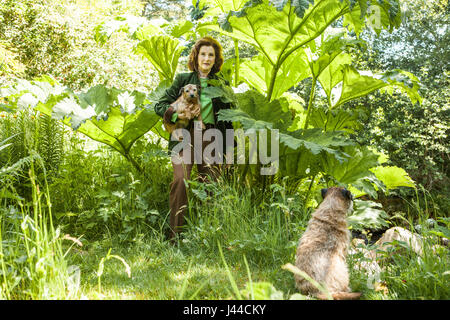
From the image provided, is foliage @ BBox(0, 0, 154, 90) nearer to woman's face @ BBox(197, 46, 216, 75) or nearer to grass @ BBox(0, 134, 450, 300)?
grass @ BBox(0, 134, 450, 300)

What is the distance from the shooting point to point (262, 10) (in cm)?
317

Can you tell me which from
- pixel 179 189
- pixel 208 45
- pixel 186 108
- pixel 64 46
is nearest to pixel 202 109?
pixel 186 108

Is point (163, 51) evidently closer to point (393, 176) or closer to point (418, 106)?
point (393, 176)

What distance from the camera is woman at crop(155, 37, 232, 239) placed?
3254 millimetres

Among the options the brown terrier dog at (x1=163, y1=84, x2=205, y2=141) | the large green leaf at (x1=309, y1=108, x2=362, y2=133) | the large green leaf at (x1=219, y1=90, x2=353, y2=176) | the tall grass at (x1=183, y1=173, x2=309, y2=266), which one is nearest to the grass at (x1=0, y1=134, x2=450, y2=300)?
the tall grass at (x1=183, y1=173, x2=309, y2=266)

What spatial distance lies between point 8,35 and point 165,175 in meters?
8.78

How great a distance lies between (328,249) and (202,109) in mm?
1785

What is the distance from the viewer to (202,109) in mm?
3350

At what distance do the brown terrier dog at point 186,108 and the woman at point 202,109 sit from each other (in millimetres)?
51

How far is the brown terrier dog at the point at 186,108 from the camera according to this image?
10.6ft

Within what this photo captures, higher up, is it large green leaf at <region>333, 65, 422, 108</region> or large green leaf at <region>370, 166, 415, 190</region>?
large green leaf at <region>333, 65, 422, 108</region>

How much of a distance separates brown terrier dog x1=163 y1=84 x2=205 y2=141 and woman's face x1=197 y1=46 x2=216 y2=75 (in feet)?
0.84
